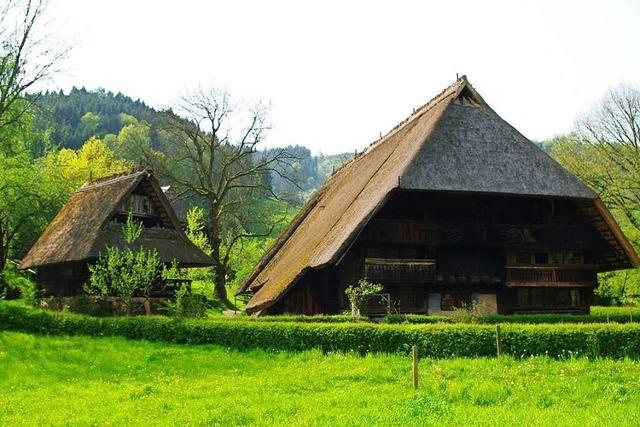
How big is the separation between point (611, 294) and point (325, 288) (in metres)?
21.7

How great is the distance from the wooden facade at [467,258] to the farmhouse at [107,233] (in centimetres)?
756

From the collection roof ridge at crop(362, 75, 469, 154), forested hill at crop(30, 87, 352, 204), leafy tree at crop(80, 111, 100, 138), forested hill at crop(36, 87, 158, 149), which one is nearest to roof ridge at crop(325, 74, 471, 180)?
roof ridge at crop(362, 75, 469, 154)

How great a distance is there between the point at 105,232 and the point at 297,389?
65.9 ft

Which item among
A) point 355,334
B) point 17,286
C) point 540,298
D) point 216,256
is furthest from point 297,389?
point 216,256

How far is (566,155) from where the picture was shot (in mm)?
46219

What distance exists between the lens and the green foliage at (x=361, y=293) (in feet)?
85.0

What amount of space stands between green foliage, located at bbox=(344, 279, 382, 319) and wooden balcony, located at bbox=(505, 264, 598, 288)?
6.28 meters

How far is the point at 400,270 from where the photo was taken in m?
27.3

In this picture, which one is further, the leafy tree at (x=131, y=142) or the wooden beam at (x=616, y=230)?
the leafy tree at (x=131, y=142)

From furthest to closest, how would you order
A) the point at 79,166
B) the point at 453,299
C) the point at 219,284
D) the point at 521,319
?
1. the point at 79,166
2. the point at 219,284
3. the point at 453,299
4. the point at 521,319

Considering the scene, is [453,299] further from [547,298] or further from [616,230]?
[616,230]

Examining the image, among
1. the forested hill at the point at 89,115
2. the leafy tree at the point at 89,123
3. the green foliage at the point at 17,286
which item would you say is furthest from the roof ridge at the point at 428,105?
the leafy tree at the point at 89,123

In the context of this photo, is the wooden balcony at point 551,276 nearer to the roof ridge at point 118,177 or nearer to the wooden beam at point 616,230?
the wooden beam at point 616,230

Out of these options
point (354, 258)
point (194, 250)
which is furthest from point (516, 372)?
point (194, 250)
